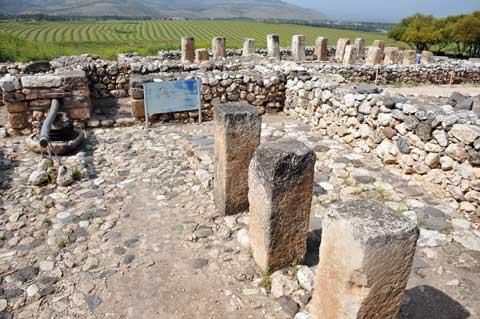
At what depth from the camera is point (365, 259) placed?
2311 mm

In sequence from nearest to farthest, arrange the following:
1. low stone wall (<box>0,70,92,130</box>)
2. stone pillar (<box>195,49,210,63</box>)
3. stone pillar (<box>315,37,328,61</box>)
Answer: low stone wall (<box>0,70,92,130</box>) < stone pillar (<box>195,49,210,63</box>) < stone pillar (<box>315,37,328,61</box>)

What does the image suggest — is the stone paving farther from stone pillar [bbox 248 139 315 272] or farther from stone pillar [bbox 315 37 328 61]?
stone pillar [bbox 315 37 328 61]

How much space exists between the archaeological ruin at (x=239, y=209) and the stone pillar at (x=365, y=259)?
0.01 meters

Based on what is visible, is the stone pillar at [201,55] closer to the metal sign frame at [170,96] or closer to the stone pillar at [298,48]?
the stone pillar at [298,48]

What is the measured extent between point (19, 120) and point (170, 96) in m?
3.32

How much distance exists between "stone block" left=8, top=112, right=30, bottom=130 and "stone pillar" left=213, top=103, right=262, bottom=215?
17.7ft

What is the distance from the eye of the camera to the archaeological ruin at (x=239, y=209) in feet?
9.48

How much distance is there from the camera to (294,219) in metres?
3.66

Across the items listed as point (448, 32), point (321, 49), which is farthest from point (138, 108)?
point (448, 32)

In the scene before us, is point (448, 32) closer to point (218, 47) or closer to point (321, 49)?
point (321, 49)

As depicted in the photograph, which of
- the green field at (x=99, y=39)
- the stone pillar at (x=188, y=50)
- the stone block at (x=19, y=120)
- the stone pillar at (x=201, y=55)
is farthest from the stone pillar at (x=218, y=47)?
the stone block at (x=19, y=120)

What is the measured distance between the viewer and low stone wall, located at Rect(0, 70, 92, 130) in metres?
7.57

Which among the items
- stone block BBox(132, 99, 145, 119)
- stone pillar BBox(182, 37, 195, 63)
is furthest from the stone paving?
stone pillar BBox(182, 37, 195, 63)

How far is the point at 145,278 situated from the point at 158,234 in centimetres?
80
